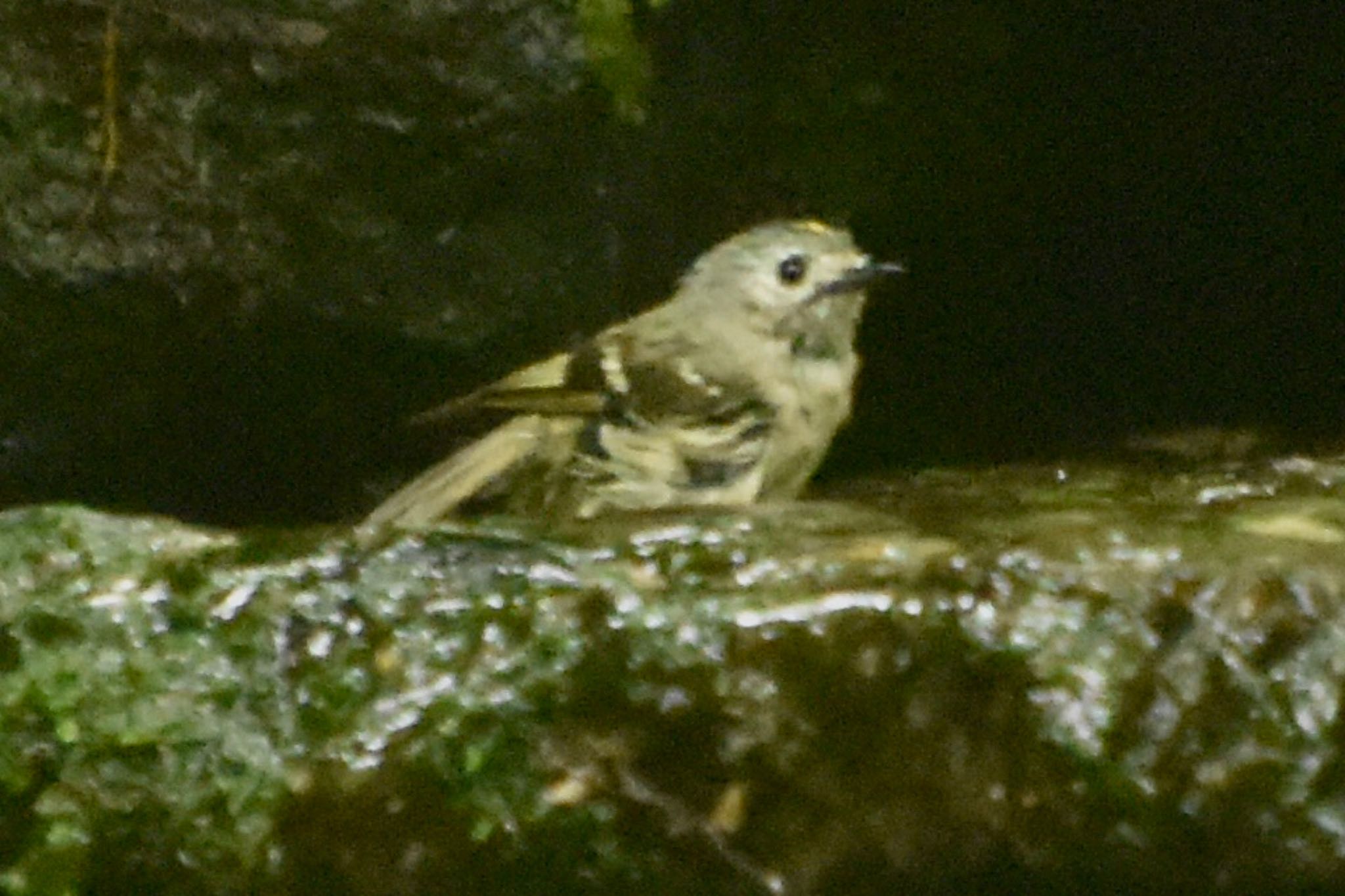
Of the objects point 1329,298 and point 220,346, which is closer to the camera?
point 220,346

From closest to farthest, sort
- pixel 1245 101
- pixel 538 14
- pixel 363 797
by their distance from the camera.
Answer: pixel 363 797
pixel 538 14
pixel 1245 101

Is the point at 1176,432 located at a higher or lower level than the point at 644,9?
lower

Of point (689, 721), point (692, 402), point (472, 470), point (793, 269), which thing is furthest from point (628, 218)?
point (689, 721)

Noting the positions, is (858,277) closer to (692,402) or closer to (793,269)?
(793,269)

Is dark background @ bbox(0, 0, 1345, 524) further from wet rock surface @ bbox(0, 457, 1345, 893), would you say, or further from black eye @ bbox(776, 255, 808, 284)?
wet rock surface @ bbox(0, 457, 1345, 893)

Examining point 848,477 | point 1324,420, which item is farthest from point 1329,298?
point 848,477

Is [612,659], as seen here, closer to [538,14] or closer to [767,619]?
[767,619]

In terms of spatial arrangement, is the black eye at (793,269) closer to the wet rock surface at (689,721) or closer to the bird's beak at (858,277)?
the bird's beak at (858,277)
